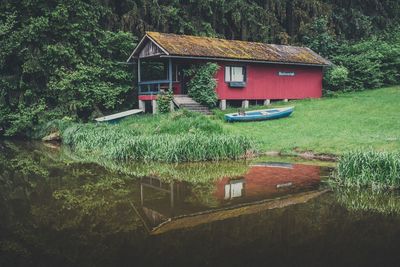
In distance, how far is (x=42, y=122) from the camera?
2520 centimetres

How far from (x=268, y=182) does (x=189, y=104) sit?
1365 centimetres

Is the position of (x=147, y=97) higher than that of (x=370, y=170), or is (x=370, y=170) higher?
(x=147, y=97)

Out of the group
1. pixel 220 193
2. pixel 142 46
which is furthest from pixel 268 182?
pixel 142 46

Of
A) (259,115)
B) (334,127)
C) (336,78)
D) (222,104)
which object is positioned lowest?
(334,127)

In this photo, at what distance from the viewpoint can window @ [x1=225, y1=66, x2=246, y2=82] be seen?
26688mm

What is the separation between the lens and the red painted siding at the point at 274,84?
88.1 feet

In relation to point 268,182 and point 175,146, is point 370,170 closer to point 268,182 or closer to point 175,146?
point 268,182

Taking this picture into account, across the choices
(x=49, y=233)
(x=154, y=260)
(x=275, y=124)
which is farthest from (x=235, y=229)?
(x=275, y=124)

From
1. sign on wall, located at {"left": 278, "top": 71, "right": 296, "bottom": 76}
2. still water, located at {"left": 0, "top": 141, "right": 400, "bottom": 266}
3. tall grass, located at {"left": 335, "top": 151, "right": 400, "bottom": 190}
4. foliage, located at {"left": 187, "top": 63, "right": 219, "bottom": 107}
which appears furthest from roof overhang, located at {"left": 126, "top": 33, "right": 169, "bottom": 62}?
tall grass, located at {"left": 335, "top": 151, "right": 400, "bottom": 190}

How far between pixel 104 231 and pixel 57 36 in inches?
833

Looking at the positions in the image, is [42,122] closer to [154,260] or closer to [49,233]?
[49,233]

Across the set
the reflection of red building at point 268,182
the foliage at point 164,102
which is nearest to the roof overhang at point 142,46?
the foliage at point 164,102

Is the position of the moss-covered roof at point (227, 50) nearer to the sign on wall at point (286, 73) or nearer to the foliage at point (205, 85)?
the foliage at point (205, 85)

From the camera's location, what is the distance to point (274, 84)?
94.6 feet
